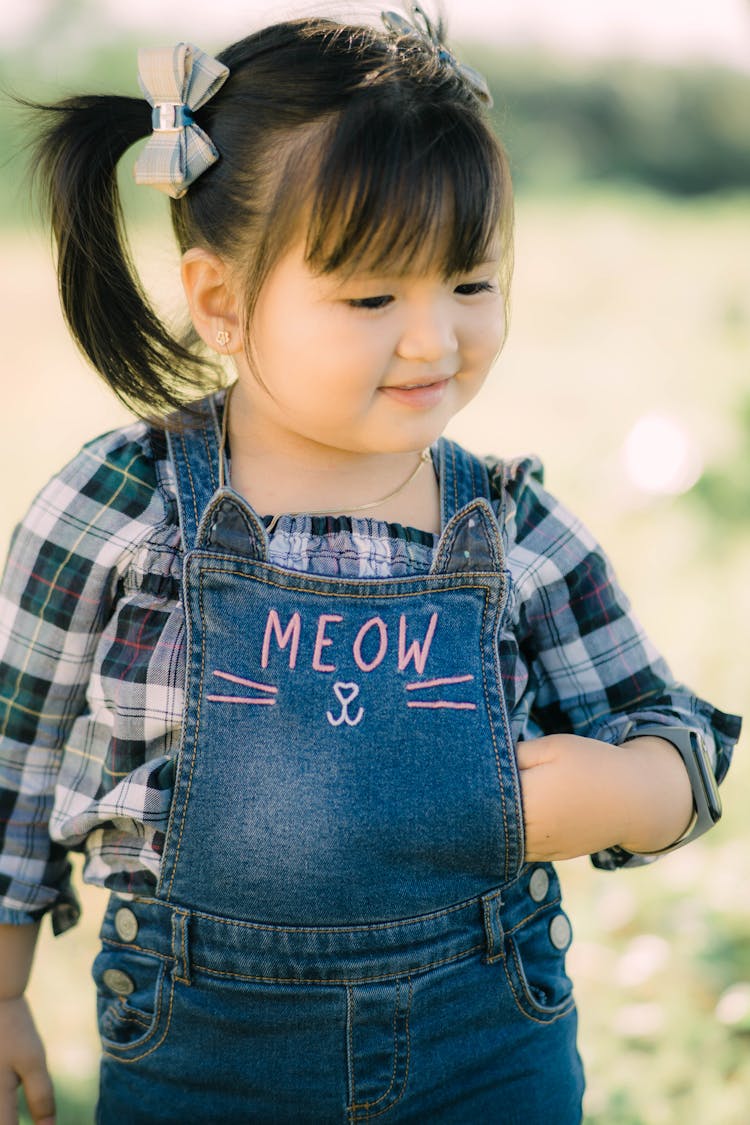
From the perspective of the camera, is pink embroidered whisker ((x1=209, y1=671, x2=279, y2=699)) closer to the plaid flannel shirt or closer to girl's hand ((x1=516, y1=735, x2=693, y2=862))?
the plaid flannel shirt

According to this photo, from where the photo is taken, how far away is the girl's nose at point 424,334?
4.08 ft

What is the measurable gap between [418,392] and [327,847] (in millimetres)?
485

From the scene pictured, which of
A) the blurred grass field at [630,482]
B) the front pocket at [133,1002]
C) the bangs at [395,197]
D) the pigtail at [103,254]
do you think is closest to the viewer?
the bangs at [395,197]

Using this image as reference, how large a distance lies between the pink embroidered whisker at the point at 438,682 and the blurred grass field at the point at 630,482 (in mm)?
725

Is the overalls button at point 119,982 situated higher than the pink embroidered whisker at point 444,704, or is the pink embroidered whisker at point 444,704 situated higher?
the pink embroidered whisker at point 444,704

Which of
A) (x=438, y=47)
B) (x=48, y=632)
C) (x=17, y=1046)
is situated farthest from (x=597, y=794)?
(x=438, y=47)

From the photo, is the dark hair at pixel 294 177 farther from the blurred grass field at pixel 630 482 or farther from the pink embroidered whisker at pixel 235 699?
the pink embroidered whisker at pixel 235 699

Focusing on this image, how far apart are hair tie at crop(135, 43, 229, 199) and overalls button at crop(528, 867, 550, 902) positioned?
34.7 inches

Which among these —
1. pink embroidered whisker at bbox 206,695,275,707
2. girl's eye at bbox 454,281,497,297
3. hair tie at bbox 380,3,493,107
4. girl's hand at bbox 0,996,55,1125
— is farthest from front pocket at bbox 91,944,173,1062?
hair tie at bbox 380,3,493,107

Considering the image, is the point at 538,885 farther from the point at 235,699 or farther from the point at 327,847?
the point at 235,699

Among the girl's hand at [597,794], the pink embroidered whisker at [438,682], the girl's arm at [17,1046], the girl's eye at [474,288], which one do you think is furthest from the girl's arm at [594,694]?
the girl's arm at [17,1046]

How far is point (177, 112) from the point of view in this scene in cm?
134

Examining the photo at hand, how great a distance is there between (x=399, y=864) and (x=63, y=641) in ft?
1.50

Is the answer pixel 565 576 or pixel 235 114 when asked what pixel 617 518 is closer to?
pixel 565 576
